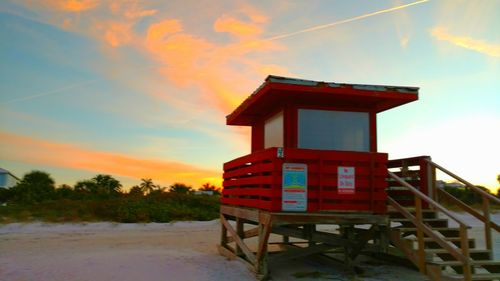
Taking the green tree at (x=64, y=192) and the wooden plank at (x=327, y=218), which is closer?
the wooden plank at (x=327, y=218)

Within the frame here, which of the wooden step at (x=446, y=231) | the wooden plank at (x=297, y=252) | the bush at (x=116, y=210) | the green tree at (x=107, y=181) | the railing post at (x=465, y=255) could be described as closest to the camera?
the railing post at (x=465, y=255)

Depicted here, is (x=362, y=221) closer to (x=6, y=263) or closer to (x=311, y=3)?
(x=311, y=3)

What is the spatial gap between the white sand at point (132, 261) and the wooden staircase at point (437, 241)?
1.77m

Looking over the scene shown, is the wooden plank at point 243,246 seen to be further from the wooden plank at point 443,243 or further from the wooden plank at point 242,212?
the wooden plank at point 443,243

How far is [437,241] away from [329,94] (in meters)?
4.01

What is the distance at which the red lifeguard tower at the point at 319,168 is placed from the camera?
9.62 m

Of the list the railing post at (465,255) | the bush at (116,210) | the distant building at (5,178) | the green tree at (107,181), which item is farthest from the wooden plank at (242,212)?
the distant building at (5,178)

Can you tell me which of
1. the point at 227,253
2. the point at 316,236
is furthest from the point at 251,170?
the point at 227,253

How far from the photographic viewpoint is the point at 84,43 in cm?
1485

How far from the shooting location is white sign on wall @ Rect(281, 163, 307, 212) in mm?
9570

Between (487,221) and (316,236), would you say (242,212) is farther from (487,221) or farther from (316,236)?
(487,221)

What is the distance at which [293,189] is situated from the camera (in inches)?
377

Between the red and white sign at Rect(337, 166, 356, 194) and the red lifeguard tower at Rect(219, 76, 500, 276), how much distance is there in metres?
0.02

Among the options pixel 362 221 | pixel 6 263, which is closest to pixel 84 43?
pixel 6 263
